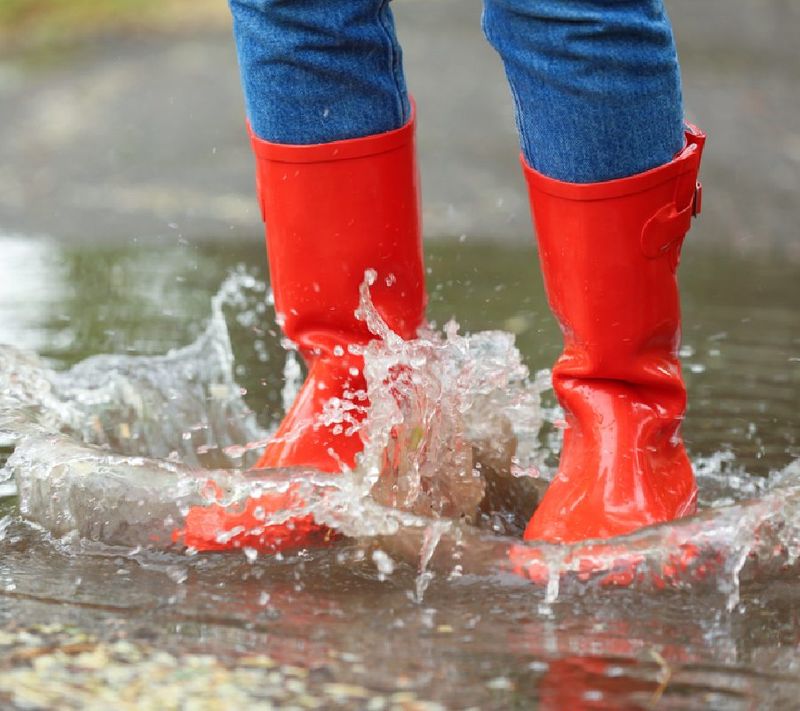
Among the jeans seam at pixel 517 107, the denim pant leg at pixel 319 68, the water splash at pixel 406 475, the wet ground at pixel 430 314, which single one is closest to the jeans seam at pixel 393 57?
the denim pant leg at pixel 319 68

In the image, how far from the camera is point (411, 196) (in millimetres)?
1513

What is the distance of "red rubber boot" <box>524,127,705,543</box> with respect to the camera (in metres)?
1.34

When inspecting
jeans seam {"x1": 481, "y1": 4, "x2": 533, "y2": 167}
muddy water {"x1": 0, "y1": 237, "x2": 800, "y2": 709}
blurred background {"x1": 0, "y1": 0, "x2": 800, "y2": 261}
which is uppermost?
jeans seam {"x1": 481, "y1": 4, "x2": 533, "y2": 167}

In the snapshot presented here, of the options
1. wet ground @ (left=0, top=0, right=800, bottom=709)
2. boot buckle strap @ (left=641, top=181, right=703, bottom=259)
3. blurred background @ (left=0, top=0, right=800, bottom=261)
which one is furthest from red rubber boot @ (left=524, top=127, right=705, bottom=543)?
blurred background @ (left=0, top=0, right=800, bottom=261)

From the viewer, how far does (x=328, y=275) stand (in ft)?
4.85

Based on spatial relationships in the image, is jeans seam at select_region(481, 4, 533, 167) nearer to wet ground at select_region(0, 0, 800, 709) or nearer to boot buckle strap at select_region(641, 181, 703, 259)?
boot buckle strap at select_region(641, 181, 703, 259)

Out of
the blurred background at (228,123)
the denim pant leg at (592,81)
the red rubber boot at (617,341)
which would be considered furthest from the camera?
the blurred background at (228,123)

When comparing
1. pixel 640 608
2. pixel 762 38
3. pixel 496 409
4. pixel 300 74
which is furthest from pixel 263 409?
pixel 762 38

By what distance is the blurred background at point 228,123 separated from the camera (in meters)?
3.43

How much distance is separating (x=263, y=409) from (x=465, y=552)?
0.69m

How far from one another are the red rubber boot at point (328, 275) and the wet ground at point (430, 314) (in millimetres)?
149

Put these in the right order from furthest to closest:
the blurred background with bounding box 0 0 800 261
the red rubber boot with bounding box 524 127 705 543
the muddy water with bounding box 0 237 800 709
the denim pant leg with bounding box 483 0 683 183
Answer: the blurred background with bounding box 0 0 800 261
the red rubber boot with bounding box 524 127 705 543
the denim pant leg with bounding box 483 0 683 183
the muddy water with bounding box 0 237 800 709

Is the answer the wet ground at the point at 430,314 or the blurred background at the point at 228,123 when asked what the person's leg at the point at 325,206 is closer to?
the wet ground at the point at 430,314

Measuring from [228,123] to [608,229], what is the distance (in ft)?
10.6
